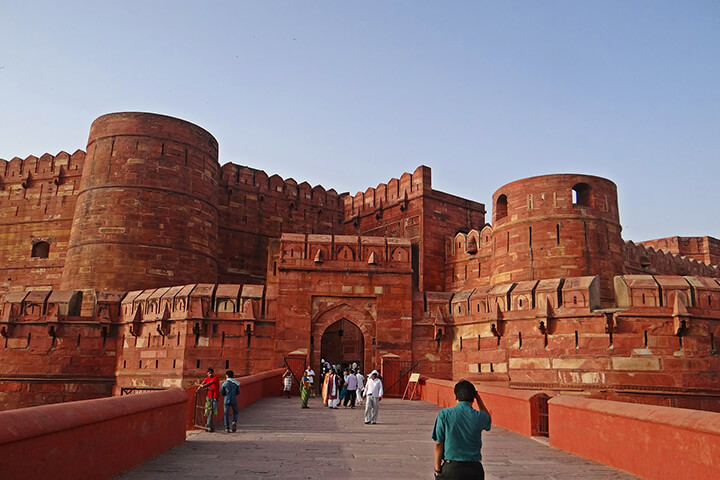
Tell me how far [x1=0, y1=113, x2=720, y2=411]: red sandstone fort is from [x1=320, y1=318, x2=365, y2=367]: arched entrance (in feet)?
0.30

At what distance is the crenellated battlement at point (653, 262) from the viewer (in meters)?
23.7

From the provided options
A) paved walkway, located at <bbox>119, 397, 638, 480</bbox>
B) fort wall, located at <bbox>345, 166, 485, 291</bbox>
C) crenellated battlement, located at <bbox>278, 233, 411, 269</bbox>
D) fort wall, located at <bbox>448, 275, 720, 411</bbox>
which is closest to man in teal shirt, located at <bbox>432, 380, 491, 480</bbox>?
paved walkway, located at <bbox>119, 397, 638, 480</bbox>

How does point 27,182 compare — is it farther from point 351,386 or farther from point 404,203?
point 351,386

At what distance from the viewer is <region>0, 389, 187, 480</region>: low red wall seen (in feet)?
12.1

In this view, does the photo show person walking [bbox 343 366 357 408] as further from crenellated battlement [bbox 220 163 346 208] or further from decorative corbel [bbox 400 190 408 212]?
crenellated battlement [bbox 220 163 346 208]

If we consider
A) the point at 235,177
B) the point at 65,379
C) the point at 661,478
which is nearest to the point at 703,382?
the point at 661,478

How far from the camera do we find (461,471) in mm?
3516

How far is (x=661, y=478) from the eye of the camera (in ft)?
16.0

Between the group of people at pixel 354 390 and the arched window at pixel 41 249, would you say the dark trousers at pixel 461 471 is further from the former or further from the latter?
the arched window at pixel 41 249

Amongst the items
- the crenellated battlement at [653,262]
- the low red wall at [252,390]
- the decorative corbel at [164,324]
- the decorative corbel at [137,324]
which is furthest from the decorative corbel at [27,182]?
the crenellated battlement at [653,262]

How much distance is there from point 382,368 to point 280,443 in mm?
9189

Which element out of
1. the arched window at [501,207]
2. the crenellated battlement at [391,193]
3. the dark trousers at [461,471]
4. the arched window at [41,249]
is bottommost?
the dark trousers at [461,471]

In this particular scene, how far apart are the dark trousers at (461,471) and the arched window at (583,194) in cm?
1594

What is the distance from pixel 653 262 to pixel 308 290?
1564 cm
